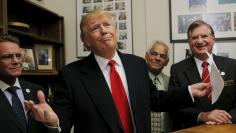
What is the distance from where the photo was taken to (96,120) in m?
1.73

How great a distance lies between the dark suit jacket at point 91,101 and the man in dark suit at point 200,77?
0.42m

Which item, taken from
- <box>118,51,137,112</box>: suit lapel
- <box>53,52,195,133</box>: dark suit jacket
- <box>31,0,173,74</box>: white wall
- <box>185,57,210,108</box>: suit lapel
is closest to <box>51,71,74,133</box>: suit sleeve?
<box>53,52,195,133</box>: dark suit jacket

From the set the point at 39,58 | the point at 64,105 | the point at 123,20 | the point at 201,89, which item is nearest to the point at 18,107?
the point at 64,105

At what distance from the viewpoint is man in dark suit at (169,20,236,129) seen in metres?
2.14

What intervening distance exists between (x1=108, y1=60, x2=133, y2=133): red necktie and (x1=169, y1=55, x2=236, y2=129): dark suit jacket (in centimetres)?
54

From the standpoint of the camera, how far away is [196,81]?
2.26m

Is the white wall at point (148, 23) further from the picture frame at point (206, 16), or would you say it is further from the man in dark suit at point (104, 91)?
the man in dark suit at point (104, 91)

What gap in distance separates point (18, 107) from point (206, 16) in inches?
86.5

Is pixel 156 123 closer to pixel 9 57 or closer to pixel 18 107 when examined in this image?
pixel 18 107

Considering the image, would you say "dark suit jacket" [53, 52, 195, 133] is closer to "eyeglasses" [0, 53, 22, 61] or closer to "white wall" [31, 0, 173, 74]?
"eyeglasses" [0, 53, 22, 61]

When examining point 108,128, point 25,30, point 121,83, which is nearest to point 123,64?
point 121,83

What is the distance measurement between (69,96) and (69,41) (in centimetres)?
235

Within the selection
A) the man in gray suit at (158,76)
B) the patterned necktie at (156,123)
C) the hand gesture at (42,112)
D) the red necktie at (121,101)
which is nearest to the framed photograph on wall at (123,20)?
the man in gray suit at (158,76)

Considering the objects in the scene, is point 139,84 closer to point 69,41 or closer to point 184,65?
point 184,65
